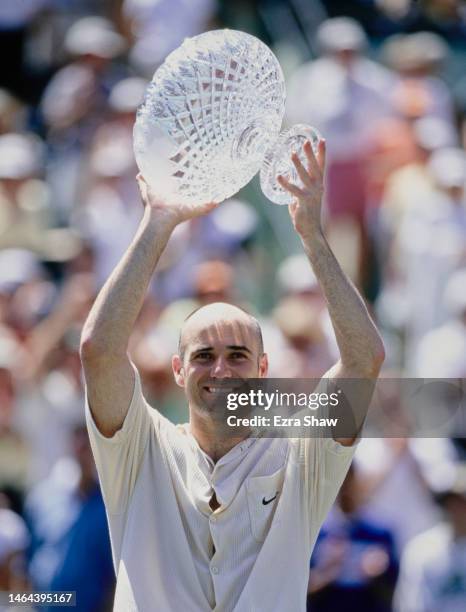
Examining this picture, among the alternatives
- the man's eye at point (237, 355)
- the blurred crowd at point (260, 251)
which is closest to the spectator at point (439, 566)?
the blurred crowd at point (260, 251)

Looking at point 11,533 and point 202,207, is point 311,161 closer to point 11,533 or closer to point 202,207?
point 202,207

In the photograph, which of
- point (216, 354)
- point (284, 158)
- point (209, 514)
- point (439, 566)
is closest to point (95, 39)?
point (439, 566)

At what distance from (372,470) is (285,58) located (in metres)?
2.07

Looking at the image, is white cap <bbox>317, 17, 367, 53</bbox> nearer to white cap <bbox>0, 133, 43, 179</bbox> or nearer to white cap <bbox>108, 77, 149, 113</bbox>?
white cap <bbox>108, 77, 149, 113</bbox>

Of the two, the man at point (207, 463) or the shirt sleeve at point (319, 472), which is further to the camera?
the shirt sleeve at point (319, 472)

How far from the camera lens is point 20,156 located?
6.02 meters

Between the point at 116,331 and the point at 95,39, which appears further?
the point at 95,39

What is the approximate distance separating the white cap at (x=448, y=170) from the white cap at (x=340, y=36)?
656 millimetres

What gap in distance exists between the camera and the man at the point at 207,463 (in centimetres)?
278

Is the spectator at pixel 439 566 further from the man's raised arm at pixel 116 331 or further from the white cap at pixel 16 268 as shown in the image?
the man's raised arm at pixel 116 331

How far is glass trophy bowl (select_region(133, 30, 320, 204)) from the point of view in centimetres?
287

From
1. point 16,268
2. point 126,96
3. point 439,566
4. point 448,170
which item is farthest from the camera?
point 126,96

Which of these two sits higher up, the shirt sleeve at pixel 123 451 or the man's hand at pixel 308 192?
the man's hand at pixel 308 192

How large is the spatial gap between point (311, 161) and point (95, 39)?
3.45 meters
